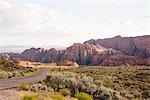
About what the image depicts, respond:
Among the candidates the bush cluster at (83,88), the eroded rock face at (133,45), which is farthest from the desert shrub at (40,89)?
the eroded rock face at (133,45)

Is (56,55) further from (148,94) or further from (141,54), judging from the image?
(148,94)

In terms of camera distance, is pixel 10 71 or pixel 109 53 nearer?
pixel 10 71

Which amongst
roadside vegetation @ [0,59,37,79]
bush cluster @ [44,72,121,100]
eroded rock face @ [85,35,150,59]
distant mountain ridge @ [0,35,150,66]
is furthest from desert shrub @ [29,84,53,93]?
eroded rock face @ [85,35,150,59]

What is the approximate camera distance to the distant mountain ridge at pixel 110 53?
12800 centimetres

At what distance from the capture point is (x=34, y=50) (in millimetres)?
177500

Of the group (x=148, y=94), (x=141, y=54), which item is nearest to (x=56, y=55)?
(x=141, y=54)

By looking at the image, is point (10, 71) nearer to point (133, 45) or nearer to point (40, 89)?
point (40, 89)

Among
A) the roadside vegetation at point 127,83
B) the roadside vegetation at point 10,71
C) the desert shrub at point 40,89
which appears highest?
the roadside vegetation at point 10,71

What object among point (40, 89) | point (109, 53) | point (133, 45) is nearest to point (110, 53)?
point (109, 53)

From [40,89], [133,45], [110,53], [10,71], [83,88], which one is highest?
[133,45]

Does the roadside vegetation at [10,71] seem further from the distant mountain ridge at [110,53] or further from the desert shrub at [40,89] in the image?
the distant mountain ridge at [110,53]

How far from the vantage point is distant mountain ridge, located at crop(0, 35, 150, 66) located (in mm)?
128000

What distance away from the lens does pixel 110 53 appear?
137625mm

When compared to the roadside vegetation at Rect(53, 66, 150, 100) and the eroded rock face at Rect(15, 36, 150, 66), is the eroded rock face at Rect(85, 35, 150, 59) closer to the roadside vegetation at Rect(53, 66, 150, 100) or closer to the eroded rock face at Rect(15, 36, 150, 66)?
the eroded rock face at Rect(15, 36, 150, 66)
